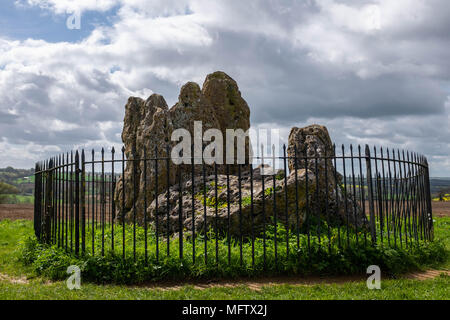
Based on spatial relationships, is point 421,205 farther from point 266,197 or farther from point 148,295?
point 148,295

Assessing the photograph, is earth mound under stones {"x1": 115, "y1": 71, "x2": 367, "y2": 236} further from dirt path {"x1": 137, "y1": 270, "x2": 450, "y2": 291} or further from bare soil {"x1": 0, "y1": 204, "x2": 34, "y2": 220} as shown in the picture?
bare soil {"x1": 0, "y1": 204, "x2": 34, "y2": 220}

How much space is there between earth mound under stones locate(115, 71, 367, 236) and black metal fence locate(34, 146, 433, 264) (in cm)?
4

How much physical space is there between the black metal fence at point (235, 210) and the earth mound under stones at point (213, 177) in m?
0.04

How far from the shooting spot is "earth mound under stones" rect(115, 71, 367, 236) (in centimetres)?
948

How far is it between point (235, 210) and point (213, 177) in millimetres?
2969

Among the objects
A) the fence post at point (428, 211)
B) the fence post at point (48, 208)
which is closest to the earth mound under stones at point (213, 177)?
the fence post at point (48, 208)

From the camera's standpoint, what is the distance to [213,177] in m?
12.1

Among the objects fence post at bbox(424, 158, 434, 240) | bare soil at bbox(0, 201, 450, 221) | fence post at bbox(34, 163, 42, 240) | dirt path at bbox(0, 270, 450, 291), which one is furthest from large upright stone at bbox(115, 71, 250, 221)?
bare soil at bbox(0, 201, 450, 221)

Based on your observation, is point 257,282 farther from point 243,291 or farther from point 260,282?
point 243,291

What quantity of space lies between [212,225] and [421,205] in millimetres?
7045

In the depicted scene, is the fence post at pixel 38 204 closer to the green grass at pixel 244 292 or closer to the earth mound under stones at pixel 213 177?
the earth mound under stones at pixel 213 177

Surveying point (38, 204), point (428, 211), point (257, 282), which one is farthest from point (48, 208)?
point (428, 211)

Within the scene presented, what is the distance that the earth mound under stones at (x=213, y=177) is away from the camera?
31.1 ft
